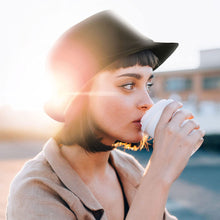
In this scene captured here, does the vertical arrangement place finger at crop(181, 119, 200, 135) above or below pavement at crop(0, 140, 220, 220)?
above

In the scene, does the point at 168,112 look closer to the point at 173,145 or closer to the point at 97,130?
the point at 173,145

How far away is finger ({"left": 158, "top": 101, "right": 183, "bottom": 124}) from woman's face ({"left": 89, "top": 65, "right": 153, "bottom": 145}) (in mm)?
137

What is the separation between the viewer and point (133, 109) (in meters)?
1.57

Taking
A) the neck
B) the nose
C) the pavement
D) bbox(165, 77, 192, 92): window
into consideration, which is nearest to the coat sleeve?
the neck

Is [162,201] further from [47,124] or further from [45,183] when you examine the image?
[47,124]

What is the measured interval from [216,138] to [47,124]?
12357mm

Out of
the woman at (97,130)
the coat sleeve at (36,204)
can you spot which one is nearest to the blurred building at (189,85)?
the woman at (97,130)

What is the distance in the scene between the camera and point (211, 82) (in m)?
30.8

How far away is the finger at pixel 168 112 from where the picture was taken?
143 centimetres

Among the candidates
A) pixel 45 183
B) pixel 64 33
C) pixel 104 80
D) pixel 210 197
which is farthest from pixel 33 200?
pixel 210 197

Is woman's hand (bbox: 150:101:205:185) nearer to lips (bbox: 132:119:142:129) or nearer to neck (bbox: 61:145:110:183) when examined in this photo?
lips (bbox: 132:119:142:129)

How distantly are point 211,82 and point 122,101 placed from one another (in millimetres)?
30934

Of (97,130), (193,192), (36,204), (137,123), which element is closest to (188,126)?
(137,123)

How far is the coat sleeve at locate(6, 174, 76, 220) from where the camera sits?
137 centimetres
